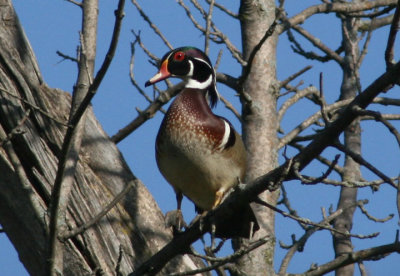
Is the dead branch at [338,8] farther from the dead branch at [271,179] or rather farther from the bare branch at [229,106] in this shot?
the dead branch at [271,179]

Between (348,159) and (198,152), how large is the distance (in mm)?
1456

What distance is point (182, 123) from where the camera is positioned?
3.70 meters

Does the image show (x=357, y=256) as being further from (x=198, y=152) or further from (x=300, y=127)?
(x=300, y=127)

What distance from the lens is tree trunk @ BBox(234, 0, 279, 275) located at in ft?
12.0


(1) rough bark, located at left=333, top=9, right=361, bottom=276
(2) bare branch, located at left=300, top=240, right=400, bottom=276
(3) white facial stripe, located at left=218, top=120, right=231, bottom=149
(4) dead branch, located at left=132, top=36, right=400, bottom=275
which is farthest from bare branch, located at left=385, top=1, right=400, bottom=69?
(1) rough bark, located at left=333, top=9, right=361, bottom=276

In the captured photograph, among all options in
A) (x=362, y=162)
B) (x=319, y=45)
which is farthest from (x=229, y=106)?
(x=362, y=162)

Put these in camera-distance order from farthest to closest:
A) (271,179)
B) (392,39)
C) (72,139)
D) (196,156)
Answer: (196,156) → (72,139) → (271,179) → (392,39)

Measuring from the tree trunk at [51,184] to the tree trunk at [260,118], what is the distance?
1.37ft

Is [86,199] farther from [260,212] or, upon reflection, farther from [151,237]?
[260,212]

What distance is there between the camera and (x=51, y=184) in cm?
312

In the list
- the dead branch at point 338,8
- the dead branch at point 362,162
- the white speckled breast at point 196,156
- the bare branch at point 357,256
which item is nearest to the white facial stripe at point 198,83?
the white speckled breast at point 196,156

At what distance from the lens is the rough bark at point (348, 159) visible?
170 inches

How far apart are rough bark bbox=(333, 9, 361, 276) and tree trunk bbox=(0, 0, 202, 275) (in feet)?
3.84

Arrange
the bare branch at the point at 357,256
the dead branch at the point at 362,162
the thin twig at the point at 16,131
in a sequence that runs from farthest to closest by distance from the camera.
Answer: the bare branch at the point at 357,256, the thin twig at the point at 16,131, the dead branch at the point at 362,162
